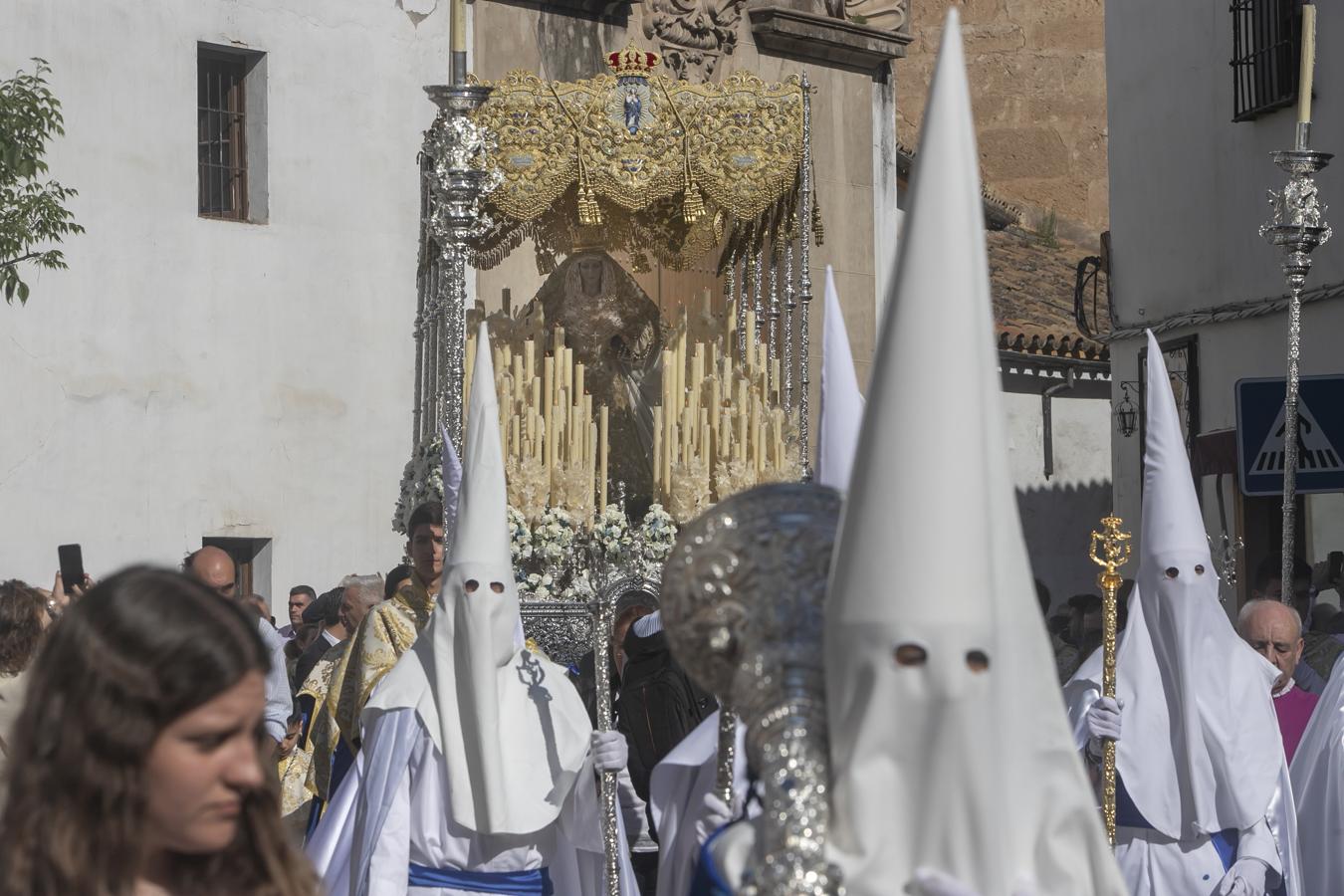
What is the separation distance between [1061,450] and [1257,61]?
7.22 m

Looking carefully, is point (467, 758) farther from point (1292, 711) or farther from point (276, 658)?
point (1292, 711)

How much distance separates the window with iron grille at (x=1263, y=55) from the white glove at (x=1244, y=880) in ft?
35.4

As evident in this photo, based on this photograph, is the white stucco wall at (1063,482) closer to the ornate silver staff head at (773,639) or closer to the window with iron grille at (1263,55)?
the window with iron grille at (1263,55)

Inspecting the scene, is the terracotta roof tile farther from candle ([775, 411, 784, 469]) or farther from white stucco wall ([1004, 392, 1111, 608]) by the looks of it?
candle ([775, 411, 784, 469])

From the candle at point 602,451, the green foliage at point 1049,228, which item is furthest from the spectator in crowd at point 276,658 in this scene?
the green foliage at point 1049,228

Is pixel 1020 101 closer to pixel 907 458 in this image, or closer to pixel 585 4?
pixel 585 4

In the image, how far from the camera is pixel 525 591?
10.9 metres

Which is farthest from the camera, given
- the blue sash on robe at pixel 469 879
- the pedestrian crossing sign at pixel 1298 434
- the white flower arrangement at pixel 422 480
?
the white flower arrangement at pixel 422 480

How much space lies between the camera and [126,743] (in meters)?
2.66

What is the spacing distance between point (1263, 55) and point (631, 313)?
682 centimetres

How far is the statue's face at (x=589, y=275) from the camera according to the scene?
1221 centimetres

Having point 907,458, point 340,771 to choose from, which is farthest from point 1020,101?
point 907,458

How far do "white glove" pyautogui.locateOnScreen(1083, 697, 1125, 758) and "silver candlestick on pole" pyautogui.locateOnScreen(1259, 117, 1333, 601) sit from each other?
2.35 metres

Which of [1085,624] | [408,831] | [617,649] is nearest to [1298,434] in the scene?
[1085,624]
